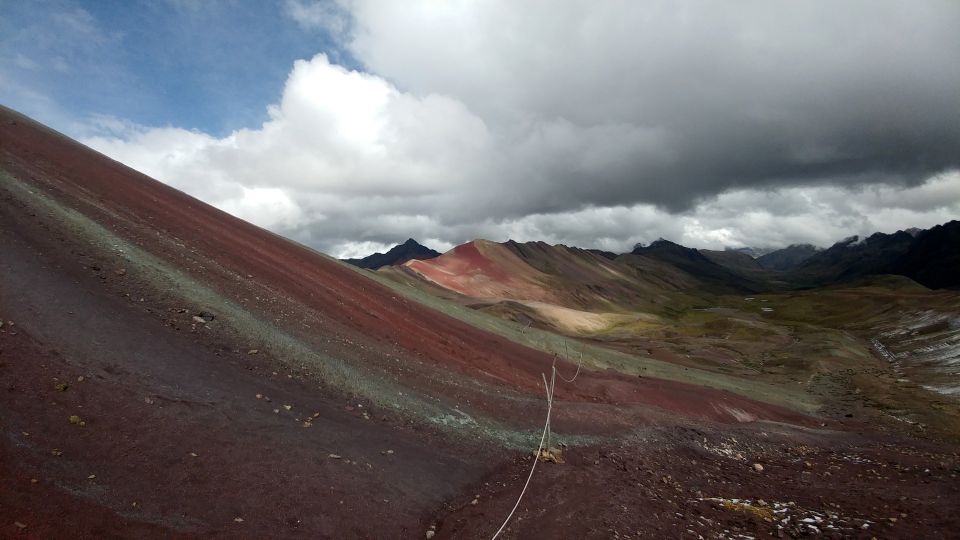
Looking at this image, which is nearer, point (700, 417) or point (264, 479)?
point (264, 479)

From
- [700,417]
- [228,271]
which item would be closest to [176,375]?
[228,271]

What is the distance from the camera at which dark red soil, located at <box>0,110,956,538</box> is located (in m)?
10.4

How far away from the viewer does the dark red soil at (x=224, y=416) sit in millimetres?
10430

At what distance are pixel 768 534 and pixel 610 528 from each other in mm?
5120

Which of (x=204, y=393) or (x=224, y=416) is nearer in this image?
(x=224, y=416)

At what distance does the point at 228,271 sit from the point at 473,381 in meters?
14.4

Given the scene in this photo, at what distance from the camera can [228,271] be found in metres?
25.6

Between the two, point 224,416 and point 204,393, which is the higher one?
point 204,393

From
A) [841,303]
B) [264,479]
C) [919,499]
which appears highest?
[841,303]

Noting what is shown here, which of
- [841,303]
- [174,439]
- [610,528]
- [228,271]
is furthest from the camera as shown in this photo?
[841,303]

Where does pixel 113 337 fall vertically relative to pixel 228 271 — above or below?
below

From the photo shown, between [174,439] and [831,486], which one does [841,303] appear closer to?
[831,486]

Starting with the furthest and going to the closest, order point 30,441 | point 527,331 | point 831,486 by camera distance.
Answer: point 527,331 → point 831,486 → point 30,441

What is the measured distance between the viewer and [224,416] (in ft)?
45.5
